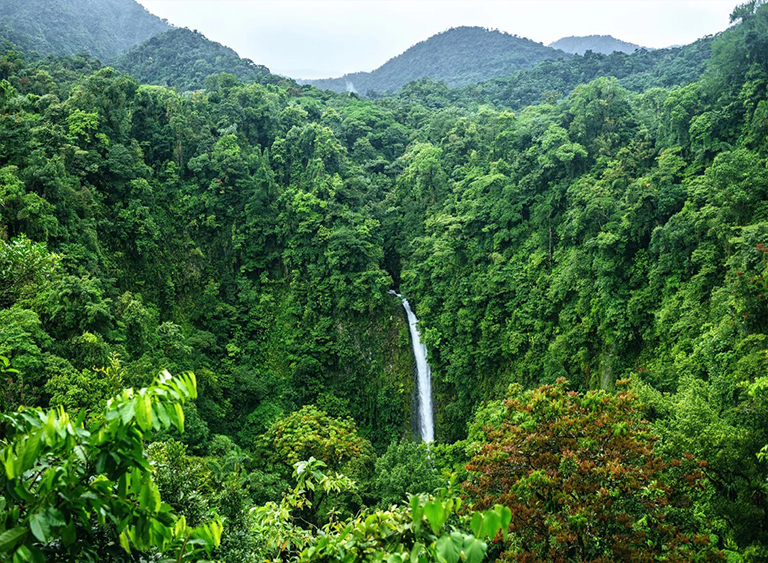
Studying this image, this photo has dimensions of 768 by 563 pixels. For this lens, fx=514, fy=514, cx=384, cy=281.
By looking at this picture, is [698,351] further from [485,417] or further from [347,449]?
[347,449]

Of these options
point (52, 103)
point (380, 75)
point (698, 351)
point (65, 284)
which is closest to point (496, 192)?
point (698, 351)

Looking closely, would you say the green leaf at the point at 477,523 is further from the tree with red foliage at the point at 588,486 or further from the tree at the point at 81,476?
the tree with red foliage at the point at 588,486

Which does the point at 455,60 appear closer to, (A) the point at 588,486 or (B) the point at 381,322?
(B) the point at 381,322

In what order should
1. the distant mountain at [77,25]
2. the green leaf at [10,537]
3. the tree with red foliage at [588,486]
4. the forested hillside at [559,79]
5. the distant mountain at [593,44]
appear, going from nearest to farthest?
the green leaf at [10,537], the tree with red foliage at [588,486], the forested hillside at [559,79], the distant mountain at [77,25], the distant mountain at [593,44]

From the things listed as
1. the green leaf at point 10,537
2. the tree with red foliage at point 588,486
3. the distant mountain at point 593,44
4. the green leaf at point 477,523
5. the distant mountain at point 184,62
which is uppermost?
the distant mountain at point 593,44

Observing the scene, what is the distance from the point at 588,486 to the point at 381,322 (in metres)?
14.2

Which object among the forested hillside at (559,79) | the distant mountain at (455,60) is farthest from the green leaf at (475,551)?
the distant mountain at (455,60)

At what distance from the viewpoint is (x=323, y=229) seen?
2050 cm

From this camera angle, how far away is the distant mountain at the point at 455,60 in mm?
57031

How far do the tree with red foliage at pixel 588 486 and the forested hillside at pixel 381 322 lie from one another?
39mm

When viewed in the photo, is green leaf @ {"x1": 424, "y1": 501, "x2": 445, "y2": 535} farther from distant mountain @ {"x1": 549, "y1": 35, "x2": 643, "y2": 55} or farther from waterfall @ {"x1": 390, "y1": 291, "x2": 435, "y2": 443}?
distant mountain @ {"x1": 549, "y1": 35, "x2": 643, "y2": 55}

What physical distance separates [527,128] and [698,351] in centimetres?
1195

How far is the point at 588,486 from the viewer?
600cm

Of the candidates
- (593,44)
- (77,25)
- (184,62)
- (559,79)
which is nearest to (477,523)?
(559,79)
